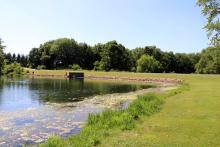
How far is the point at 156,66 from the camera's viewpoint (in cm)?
14638

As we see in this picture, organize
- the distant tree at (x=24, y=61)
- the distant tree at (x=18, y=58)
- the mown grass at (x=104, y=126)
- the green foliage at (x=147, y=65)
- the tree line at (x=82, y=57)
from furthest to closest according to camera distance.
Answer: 1. the distant tree at (x=18, y=58)
2. the distant tree at (x=24, y=61)
3. the tree line at (x=82, y=57)
4. the green foliage at (x=147, y=65)
5. the mown grass at (x=104, y=126)

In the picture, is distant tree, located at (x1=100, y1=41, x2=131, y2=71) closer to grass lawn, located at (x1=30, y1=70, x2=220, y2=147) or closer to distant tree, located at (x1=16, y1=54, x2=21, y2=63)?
distant tree, located at (x1=16, y1=54, x2=21, y2=63)

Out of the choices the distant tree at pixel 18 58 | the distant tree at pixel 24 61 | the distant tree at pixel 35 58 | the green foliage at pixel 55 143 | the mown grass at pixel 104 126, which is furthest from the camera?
the distant tree at pixel 18 58

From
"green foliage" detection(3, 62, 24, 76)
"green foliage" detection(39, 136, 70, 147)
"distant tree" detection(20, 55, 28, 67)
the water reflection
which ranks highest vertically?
"distant tree" detection(20, 55, 28, 67)

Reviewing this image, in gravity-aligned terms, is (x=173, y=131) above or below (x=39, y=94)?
above

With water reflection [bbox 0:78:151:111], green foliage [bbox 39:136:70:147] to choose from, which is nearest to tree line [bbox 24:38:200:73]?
water reflection [bbox 0:78:151:111]

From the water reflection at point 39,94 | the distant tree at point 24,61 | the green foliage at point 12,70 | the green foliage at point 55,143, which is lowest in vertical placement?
the water reflection at point 39,94

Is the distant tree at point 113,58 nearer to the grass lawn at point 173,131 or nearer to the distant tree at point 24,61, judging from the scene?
the distant tree at point 24,61

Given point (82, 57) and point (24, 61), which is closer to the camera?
point (82, 57)

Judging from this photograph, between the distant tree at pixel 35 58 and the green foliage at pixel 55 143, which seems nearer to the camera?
the green foliage at pixel 55 143

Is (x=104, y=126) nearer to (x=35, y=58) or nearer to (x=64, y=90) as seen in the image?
(x=64, y=90)

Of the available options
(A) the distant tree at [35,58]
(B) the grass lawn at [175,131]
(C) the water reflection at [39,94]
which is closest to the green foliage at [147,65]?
(A) the distant tree at [35,58]

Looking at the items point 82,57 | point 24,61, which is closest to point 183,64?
point 82,57

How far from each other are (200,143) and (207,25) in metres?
16.5
